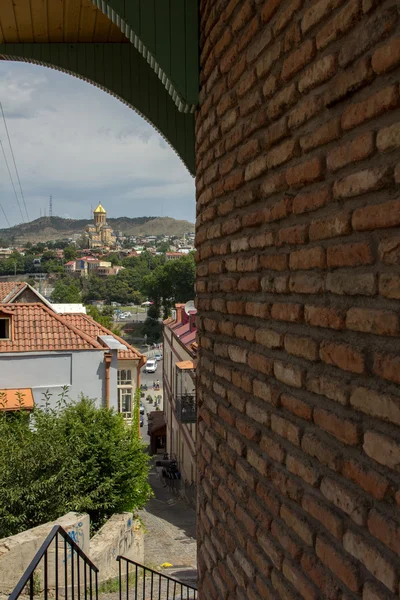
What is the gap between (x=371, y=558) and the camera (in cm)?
158

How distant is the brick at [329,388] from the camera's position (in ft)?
5.67

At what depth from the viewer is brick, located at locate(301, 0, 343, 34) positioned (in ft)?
5.94

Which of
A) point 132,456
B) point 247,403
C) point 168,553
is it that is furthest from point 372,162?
point 168,553

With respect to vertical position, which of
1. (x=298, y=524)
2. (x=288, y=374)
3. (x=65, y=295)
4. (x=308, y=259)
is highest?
(x=308, y=259)

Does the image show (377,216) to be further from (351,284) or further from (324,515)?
(324,515)

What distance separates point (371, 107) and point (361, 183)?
0.19 meters

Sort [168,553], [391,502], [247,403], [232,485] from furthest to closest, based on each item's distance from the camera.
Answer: [168,553] → [232,485] → [247,403] → [391,502]

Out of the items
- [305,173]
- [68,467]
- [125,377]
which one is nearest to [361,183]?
[305,173]

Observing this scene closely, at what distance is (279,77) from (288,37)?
0.14m

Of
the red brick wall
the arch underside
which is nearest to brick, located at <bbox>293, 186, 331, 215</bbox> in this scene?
the red brick wall

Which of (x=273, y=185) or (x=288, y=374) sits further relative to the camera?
(x=273, y=185)

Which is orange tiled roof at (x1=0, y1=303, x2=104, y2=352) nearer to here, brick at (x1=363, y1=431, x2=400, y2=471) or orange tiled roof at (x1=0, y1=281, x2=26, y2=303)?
orange tiled roof at (x1=0, y1=281, x2=26, y2=303)

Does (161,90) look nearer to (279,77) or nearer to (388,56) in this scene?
(279,77)

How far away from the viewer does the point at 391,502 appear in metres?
1.51
